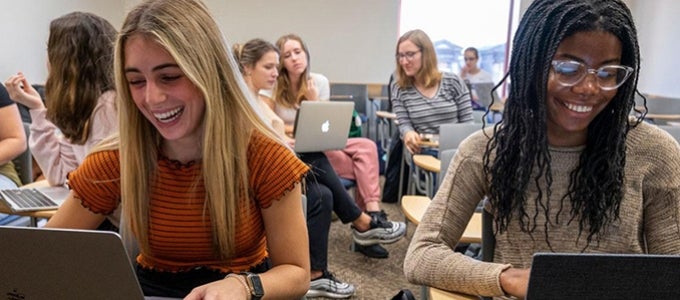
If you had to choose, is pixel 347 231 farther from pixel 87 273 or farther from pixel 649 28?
pixel 649 28

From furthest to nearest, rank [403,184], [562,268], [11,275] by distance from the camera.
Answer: [403,184], [11,275], [562,268]

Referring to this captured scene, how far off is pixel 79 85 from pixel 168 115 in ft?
2.77

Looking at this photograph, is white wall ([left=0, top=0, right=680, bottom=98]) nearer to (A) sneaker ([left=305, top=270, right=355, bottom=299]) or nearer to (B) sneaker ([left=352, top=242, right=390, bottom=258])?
(B) sneaker ([left=352, top=242, right=390, bottom=258])

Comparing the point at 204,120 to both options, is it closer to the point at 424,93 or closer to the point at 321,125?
the point at 321,125

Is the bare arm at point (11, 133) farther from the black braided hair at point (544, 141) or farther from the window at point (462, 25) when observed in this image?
the window at point (462, 25)

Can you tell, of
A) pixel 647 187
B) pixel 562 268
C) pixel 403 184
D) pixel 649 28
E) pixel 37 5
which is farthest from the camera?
pixel 649 28

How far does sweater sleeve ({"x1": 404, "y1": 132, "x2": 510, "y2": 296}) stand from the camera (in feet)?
3.11

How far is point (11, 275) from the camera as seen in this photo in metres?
0.74

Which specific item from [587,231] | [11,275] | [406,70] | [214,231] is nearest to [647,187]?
[587,231]

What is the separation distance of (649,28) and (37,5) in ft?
20.8

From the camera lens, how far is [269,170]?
1.12 meters

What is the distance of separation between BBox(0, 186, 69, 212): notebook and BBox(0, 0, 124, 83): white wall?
268 centimetres

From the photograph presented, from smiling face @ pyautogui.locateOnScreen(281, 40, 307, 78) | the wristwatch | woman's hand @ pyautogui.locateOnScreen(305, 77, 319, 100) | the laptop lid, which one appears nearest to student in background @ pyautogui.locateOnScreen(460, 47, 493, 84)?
woman's hand @ pyautogui.locateOnScreen(305, 77, 319, 100)

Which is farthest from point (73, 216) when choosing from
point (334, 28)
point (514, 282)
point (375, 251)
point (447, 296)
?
point (334, 28)
